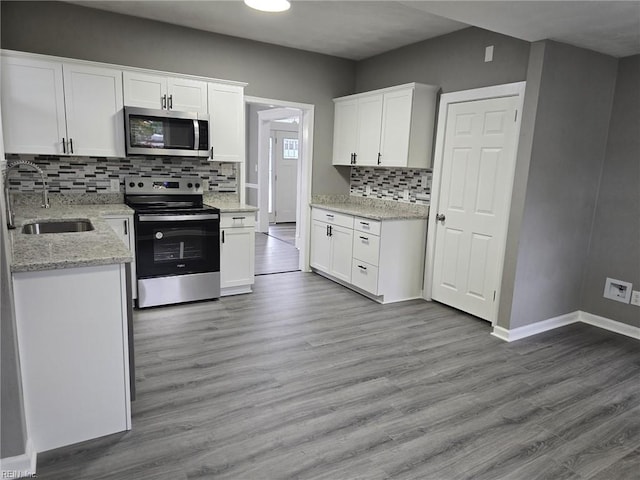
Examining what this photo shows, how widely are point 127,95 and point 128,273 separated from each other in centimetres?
218

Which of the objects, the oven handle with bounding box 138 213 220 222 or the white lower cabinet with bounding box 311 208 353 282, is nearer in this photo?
the oven handle with bounding box 138 213 220 222

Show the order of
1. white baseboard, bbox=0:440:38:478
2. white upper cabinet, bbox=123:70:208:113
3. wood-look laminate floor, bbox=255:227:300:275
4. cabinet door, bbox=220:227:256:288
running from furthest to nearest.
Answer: wood-look laminate floor, bbox=255:227:300:275, cabinet door, bbox=220:227:256:288, white upper cabinet, bbox=123:70:208:113, white baseboard, bbox=0:440:38:478

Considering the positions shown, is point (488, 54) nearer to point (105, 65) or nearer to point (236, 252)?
point (236, 252)

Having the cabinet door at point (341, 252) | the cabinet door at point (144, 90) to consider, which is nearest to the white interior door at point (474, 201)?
the cabinet door at point (341, 252)

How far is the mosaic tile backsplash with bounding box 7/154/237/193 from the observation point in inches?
143

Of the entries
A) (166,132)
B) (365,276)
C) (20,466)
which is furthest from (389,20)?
(20,466)

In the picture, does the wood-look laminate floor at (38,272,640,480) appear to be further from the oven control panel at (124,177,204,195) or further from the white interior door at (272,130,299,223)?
the white interior door at (272,130,299,223)

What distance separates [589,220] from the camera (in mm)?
3736

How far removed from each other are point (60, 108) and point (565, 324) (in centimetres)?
475

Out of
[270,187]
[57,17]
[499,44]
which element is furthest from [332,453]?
[270,187]

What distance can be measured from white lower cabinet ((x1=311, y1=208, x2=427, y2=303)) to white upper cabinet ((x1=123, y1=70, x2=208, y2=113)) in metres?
1.85

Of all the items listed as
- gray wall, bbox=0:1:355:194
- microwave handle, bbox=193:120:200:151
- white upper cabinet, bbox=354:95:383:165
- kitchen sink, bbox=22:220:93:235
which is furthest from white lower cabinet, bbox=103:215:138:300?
white upper cabinet, bbox=354:95:383:165

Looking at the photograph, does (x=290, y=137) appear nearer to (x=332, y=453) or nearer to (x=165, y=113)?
(x=165, y=113)

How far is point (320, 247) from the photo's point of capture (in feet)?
16.4
